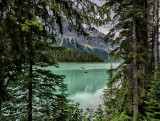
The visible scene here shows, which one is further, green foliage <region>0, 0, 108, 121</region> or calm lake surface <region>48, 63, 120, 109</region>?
calm lake surface <region>48, 63, 120, 109</region>

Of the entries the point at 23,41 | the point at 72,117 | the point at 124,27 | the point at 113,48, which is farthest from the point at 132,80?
the point at 23,41

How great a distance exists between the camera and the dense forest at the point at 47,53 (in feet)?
4.89

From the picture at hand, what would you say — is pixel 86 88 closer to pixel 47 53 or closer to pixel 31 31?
pixel 47 53

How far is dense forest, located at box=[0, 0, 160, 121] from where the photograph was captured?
149 cm

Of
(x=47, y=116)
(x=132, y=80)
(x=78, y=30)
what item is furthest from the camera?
(x=132, y=80)

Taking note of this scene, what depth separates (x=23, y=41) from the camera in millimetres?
1578

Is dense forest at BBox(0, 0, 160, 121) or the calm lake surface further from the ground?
dense forest at BBox(0, 0, 160, 121)

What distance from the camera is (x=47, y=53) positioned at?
16.3 ft

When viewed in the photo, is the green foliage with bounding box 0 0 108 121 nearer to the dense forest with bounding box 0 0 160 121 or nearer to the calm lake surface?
the dense forest with bounding box 0 0 160 121

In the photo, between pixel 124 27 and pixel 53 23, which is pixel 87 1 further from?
pixel 124 27

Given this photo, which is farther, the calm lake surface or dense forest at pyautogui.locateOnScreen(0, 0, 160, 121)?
the calm lake surface

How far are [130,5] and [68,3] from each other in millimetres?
4731

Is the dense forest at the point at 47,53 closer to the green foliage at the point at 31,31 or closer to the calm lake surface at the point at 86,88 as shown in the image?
the green foliage at the point at 31,31

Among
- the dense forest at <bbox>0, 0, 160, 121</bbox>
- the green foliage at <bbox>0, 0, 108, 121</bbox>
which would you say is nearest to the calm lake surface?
the dense forest at <bbox>0, 0, 160, 121</bbox>
